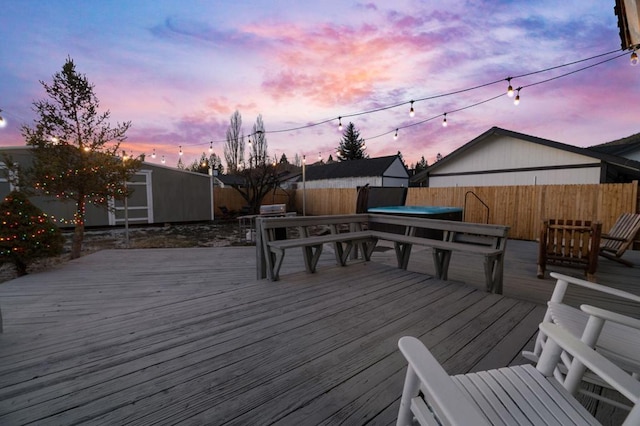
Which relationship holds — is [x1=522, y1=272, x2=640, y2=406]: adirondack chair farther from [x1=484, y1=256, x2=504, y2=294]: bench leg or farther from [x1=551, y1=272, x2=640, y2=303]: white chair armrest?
[x1=484, y1=256, x2=504, y2=294]: bench leg

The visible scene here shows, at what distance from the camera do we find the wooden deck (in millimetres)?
1423

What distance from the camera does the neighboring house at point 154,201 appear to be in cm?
1097

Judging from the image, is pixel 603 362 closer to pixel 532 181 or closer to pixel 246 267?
pixel 246 267

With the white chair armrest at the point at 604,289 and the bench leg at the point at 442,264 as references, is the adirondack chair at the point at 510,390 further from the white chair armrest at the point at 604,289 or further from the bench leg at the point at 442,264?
the bench leg at the point at 442,264

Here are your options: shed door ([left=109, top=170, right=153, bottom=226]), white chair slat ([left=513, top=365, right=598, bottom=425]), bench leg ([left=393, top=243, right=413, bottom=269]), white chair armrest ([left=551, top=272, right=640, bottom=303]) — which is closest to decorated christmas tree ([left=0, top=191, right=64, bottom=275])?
bench leg ([left=393, top=243, right=413, bottom=269])

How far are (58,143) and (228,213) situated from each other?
33.1ft

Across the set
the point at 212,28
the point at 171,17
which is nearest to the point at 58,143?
the point at 171,17

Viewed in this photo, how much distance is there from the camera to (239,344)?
2.02 m

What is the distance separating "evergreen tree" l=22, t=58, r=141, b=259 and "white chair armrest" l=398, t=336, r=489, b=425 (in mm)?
7652

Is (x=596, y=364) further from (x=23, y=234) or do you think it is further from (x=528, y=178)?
(x=528, y=178)

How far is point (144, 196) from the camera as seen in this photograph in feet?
41.7

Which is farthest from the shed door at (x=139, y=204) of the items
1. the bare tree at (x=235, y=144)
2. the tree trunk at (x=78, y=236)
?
the bare tree at (x=235, y=144)

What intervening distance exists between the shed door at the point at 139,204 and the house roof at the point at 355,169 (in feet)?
50.4

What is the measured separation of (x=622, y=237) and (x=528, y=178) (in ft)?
23.5
